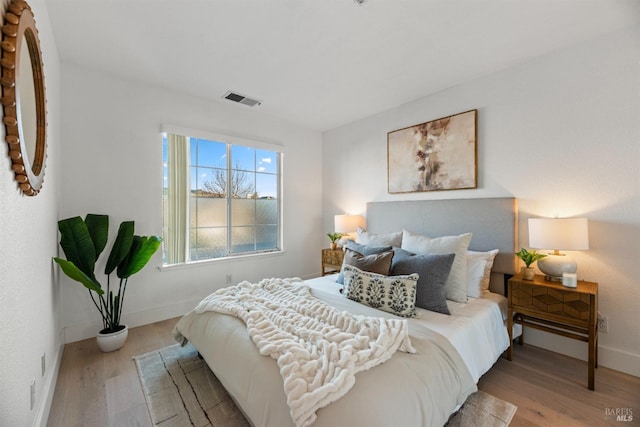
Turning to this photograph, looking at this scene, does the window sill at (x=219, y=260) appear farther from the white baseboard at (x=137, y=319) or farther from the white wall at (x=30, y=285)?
the white wall at (x=30, y=285)

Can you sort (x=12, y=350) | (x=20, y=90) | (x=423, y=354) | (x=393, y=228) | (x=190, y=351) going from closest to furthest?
(x=12, y=350) → (x=20, y=90) → (x=423, y=354) → (x=190, y=351) → (x=393, y=228)

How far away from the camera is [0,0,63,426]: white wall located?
3.40 feet

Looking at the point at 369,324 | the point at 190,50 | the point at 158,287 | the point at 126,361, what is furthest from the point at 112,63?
the point at 369,324

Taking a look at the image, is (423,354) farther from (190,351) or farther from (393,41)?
(393,41)

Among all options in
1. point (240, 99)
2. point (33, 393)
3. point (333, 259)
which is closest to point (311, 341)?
point (33, 393)

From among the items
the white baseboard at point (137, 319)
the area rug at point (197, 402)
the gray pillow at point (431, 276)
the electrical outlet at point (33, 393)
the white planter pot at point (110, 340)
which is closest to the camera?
the electrical outlet at point (33, 393)

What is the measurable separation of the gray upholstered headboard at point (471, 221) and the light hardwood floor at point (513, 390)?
2.30ft

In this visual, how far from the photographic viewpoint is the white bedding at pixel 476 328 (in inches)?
65.0

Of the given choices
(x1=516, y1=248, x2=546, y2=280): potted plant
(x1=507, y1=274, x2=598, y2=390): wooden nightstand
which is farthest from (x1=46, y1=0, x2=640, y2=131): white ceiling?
(x1=507, y1=274, x2=598, y2=390): wooden nightstand

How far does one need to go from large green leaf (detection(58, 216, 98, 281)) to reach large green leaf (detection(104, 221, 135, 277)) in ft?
0.58

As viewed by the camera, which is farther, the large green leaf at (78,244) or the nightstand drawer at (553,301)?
the large green leaf at (78,244)

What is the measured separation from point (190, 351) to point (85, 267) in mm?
1147

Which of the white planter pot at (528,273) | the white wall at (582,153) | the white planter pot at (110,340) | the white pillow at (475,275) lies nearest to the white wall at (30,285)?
the white planter pot at (110,340)

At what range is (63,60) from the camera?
96.9 inches
